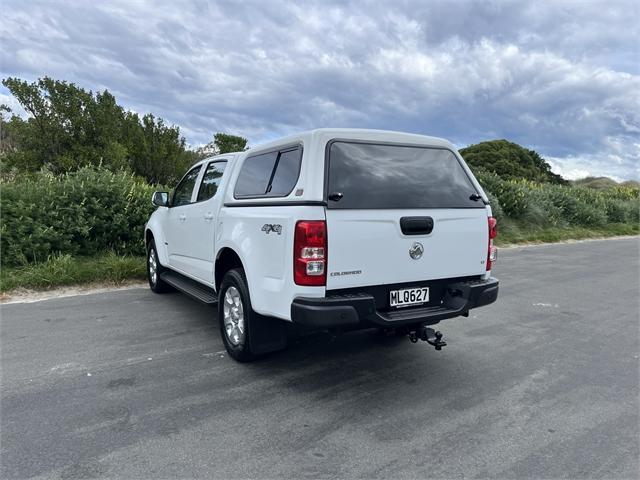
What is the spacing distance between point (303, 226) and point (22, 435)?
2.28 m

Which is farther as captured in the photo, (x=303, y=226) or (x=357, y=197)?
(x=357, y=197)

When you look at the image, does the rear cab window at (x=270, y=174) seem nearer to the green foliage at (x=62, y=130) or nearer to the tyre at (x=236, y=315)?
the tyre at (x=236, y=315)

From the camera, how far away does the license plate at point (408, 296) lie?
149 inches

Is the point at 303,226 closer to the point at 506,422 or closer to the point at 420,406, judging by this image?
the point at 420,406

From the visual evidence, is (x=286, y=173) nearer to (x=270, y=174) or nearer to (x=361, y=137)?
(x=270, y=174)

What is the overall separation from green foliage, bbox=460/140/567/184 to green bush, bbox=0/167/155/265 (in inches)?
1241

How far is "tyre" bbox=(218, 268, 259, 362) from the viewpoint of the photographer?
406 cm

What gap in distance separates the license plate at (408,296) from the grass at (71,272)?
17.7 feet

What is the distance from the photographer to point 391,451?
9.88ft

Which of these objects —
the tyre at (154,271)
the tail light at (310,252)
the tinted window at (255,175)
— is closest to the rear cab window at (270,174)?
the tinted window at (255,175)

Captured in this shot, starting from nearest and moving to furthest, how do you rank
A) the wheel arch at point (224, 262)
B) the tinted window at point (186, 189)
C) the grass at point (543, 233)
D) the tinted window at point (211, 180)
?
the wheel arch at point (224, 262), the tinted window at point (211, 180), the tinted window at point (186, 189), the grass at point (543, 233)

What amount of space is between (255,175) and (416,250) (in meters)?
1.67

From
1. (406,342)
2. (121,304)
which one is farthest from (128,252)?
(406,342)

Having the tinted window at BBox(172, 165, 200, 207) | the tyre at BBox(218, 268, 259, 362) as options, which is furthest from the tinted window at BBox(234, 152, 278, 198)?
the tinted window at BBox(172, 165, 200, 207)
